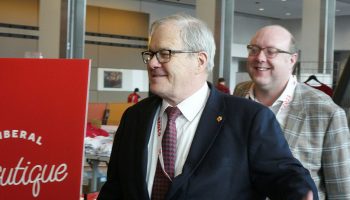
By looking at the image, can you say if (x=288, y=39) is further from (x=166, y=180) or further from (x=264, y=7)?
(x=264, y=7)

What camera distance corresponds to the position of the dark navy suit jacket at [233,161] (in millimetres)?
1562

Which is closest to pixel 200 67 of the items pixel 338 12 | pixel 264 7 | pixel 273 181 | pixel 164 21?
pixel 164 21

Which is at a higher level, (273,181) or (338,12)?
(338,12)

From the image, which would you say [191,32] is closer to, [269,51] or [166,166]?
[166,166]

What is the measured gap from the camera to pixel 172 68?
1.69m

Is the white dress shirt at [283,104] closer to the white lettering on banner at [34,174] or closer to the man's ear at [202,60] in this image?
the man's ear at [202,60]

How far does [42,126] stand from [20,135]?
0.23 ft

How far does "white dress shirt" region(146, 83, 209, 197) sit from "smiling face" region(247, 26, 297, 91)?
56 centimetres

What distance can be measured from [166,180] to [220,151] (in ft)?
0.63

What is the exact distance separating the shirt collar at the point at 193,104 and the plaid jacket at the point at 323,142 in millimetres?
567

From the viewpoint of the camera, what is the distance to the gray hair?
66.2 inches

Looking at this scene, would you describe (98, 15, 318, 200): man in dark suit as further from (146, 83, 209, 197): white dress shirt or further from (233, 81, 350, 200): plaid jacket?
(233, 81, 350, 200): plaid jacket

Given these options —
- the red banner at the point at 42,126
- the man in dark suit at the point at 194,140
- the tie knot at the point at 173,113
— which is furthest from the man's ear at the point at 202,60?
the red banner at the point at 42,126

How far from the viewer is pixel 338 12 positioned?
18.3 m
